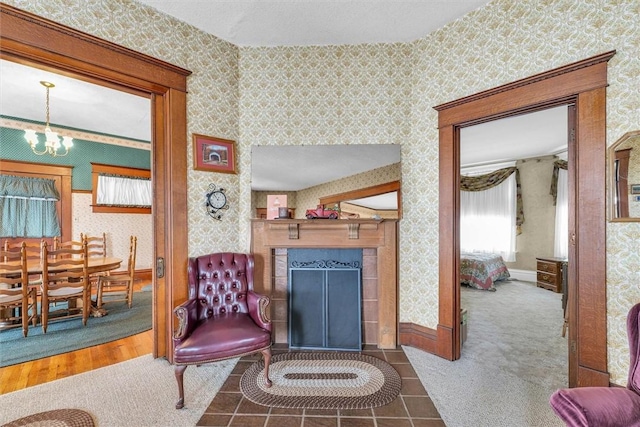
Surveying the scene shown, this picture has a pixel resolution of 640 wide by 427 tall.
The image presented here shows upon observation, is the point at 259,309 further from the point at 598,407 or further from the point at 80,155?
the point at 80,155

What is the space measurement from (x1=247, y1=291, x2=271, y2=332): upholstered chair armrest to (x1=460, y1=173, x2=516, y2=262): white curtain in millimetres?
6406

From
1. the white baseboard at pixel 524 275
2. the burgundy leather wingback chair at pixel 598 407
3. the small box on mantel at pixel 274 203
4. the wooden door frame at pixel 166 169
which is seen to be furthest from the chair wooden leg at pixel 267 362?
the white baseboard at pixel 524 275

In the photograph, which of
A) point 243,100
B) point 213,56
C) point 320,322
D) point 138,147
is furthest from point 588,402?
point 138,147

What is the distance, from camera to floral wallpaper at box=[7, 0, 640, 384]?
2.35 meters

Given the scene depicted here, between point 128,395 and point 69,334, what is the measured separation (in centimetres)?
171

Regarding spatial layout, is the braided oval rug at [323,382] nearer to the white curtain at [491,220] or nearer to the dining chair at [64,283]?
the dining chair at [64,283]

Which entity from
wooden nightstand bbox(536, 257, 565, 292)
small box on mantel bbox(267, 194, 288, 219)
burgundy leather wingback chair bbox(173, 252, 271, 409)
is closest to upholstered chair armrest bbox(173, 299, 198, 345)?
burgundy leather wingback chair bbox(173, 252, 271, 409)

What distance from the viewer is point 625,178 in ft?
6.10

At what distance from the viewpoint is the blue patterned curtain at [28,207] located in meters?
4.48

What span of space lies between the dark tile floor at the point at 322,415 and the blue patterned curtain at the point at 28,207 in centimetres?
483

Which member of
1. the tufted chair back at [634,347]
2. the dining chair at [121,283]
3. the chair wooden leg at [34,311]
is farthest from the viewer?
the dining chair at [121,283]

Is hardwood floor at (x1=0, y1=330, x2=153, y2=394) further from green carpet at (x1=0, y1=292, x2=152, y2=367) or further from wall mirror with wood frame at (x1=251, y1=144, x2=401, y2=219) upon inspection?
wall mirror with wood frame at (x1=251, y1=144, x2=401, y2=219)

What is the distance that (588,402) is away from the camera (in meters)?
1.09

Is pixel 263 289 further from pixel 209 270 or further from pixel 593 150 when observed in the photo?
pixel 593 150
